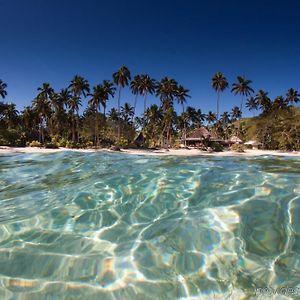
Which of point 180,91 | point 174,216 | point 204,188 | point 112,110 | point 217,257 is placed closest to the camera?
point 217,257

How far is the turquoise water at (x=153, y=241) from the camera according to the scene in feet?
10.4

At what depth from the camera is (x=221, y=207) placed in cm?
478

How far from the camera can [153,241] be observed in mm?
3955

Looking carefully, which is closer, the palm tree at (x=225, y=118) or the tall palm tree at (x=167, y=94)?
the tall palm tree at (x=167, y=94)

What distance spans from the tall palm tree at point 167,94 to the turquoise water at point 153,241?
6096 centimetres

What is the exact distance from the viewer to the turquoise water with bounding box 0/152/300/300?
10.4ft

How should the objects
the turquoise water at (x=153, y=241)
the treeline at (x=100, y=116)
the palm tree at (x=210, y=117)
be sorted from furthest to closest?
the palm tree at (x=210, y=117) < the treeline at (x=100, y=116) < the turquoise water at (x=153, y=241)

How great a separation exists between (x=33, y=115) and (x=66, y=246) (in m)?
71.9

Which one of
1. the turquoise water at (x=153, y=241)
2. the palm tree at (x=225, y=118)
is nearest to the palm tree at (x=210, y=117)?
the palm tree at (x=225, y=118)

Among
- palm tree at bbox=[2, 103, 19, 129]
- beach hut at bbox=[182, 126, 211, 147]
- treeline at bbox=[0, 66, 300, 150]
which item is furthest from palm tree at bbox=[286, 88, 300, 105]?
palm tree at bbox=[2, 103, 19, 129]

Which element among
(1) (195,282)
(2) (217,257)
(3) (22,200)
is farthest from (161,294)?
(3) (22,200)

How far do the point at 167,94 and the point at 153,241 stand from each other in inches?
2691

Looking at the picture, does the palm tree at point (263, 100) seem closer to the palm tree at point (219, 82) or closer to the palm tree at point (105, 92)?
the palm tree at point (219, 82)

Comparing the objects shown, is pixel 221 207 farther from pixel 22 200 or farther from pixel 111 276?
pixel 22 200
